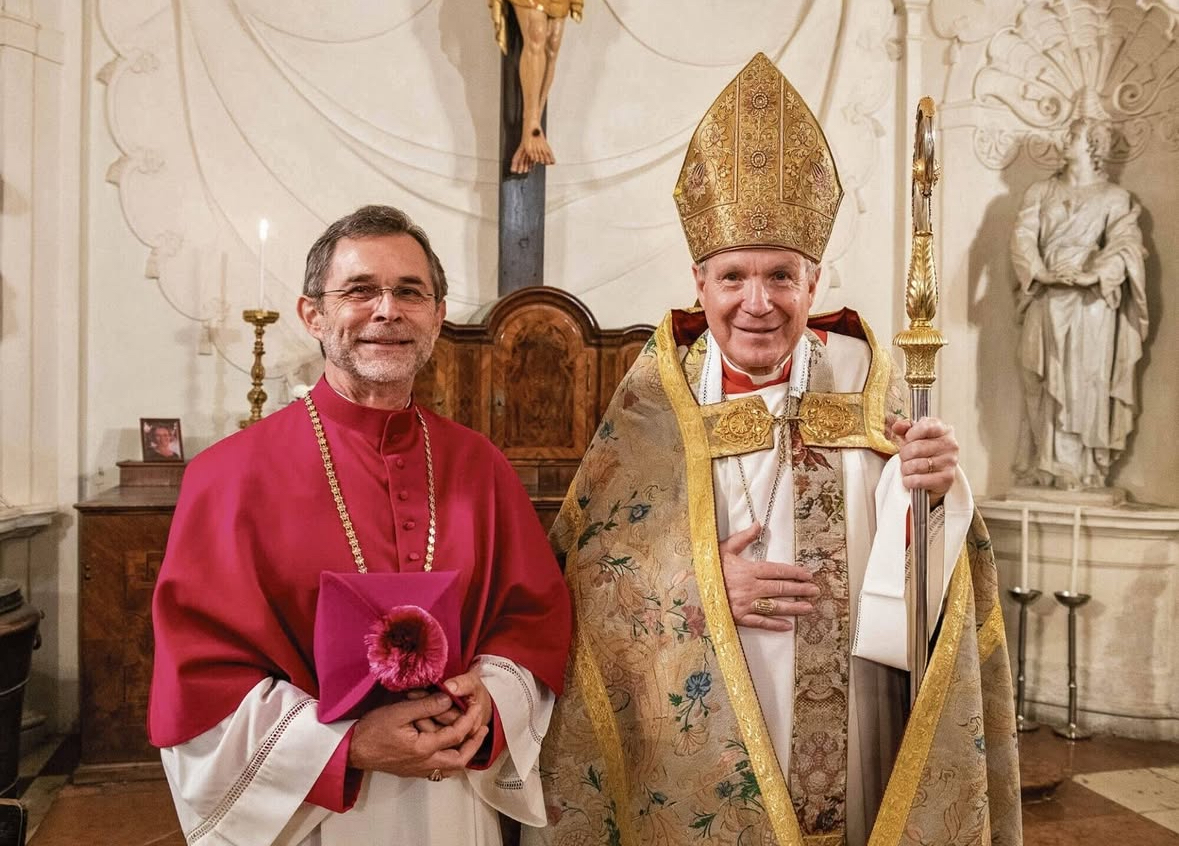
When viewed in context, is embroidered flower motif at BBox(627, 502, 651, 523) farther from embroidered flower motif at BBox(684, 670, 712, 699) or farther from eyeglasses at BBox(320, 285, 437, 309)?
eyeglasses at BBox(320, 285, 437, 309)

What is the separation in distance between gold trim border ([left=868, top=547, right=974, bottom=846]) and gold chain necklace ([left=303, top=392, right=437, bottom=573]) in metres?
0.91

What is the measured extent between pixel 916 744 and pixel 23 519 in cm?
361

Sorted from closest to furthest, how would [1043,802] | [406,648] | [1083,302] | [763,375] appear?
1. [406,648]
2. [763,375]
3. [1043,802]
4. [1083,302]

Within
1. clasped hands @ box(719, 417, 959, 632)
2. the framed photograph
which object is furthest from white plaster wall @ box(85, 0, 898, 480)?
clasped hands @ box(719, 417, 959, 632)

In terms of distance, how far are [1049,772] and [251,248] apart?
13.7 ft

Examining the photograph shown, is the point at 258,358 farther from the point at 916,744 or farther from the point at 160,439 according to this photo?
the point at 916,744

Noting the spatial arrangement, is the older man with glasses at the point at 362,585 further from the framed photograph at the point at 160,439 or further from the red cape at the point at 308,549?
the framed photograph at the point at 160,439

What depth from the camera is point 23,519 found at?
381 centimetres

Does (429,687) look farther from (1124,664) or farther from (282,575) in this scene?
(1124,664)

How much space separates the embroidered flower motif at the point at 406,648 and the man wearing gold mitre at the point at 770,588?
0.53 meters

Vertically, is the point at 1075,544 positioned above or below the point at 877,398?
below

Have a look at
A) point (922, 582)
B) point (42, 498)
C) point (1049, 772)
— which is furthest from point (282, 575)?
point (1049, 772)

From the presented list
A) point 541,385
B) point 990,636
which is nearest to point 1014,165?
point 541,385

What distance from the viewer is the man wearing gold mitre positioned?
66.1 inches
